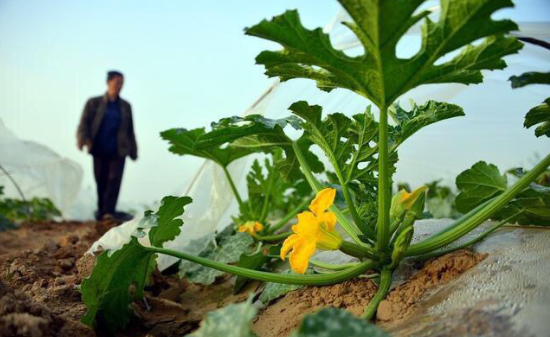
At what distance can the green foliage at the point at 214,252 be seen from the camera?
1.84 meters

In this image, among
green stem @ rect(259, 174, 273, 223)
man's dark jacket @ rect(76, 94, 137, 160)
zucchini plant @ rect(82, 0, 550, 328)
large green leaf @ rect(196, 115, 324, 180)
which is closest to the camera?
zucchini plant @ rect(82, 0, 550, 328)

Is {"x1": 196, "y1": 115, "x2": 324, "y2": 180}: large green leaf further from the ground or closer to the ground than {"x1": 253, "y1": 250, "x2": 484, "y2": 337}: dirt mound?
further from the ground

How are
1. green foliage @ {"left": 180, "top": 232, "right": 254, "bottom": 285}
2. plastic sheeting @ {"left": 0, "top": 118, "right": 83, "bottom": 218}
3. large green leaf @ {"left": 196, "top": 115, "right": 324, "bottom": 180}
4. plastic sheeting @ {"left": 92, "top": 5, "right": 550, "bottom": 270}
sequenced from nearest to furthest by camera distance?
large green leaf @ {"left": 196, "top": 115, "right": 324, "bottom": 180}
green foliage @ {"left": 180, "top": 232, "right": 254, "bottom": 285}
plastic sheeting @ {"left": 92, "top": 5, "right": 550, "bottom": 270}
plastic sheeting @ {"left": 0, "top": 118, "right": 83, "bottom": 218}

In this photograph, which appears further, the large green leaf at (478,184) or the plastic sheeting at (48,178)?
the plastic sheeting at (48,178)

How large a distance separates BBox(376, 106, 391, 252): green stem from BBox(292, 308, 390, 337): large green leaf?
1.52 ft

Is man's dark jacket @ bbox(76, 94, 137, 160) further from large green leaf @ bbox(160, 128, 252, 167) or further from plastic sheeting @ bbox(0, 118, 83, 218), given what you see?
large green leaf @ bbox(160, 128, 252, 167)

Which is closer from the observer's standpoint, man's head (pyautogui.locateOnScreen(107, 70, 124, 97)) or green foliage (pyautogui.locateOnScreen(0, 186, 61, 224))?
green foliage (pyautogui.locateOnScreen(0, 186, 61, 224))

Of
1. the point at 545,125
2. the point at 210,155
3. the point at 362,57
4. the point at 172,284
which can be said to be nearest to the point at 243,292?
the point at 172,284

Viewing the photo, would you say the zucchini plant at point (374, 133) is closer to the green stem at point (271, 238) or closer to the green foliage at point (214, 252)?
the green foliage at point (214, 252)

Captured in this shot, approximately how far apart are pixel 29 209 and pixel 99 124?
1195 millimetres

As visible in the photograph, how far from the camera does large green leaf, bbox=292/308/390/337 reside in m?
0.77

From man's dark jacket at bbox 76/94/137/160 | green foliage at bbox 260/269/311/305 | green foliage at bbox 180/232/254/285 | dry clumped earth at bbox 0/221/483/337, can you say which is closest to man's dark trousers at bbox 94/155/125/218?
man's dark jacket at bbox 76/94/137/160

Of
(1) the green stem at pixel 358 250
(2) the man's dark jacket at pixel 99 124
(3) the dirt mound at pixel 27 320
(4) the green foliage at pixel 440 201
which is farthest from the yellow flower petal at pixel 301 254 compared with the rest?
(2) the man's dark jacket at pixel 99 124

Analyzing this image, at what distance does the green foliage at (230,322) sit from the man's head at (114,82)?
4796 millimetres
